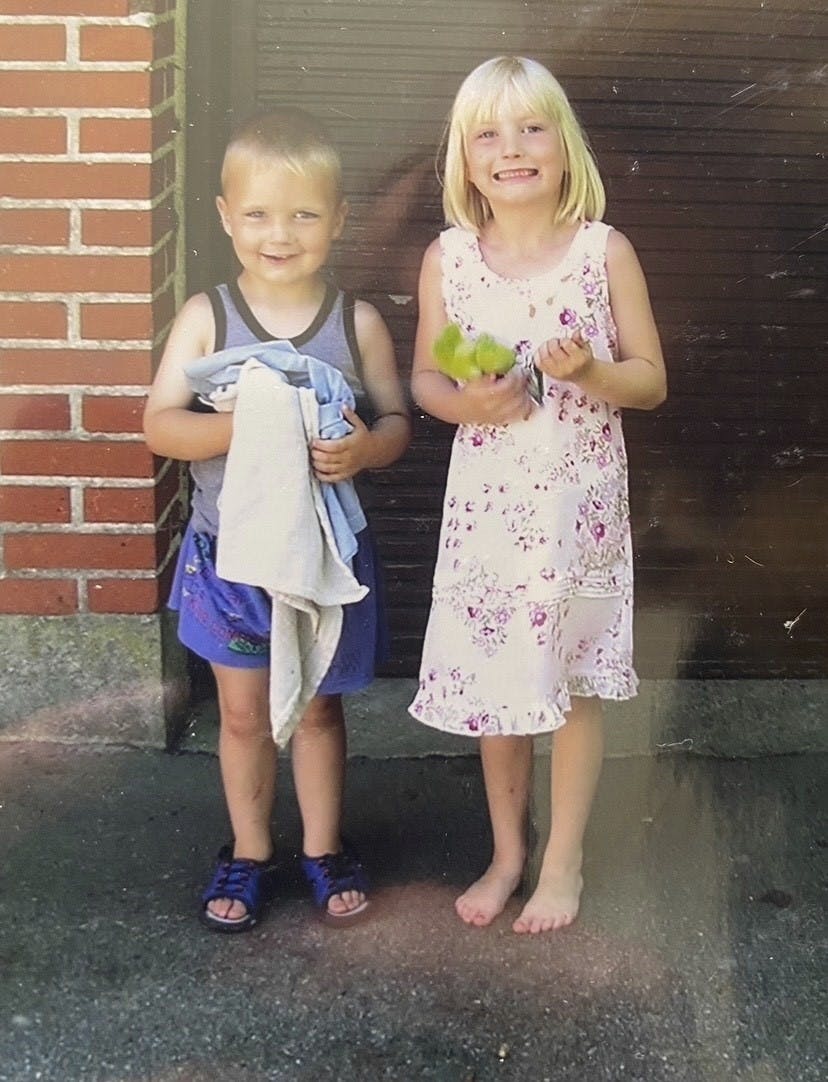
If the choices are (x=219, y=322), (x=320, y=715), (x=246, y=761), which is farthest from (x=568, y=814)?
(x=219, y=322)

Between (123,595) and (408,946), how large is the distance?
1.00m

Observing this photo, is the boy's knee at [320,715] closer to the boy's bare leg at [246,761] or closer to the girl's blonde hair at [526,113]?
the boy's bare leg at [246,761]

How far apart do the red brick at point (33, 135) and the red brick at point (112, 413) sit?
1.57 ft

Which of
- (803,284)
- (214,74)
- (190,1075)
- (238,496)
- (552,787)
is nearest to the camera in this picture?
(190,1075)

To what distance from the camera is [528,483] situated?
2434 mm

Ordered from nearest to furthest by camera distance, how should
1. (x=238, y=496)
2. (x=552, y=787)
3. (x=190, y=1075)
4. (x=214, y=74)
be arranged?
(x=190, y=1075) < (x=238, y=496) < (x=552, y=787) < (x=214, y=74)

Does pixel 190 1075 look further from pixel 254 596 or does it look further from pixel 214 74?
pixel 214 74

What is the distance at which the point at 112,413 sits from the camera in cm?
295

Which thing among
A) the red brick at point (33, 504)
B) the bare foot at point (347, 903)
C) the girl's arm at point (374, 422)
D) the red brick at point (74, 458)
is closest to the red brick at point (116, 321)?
the red brick at point (74, 458)

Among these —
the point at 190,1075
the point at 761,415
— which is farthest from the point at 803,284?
the point at 190,1075

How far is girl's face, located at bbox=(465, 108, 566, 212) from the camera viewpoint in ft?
7.79

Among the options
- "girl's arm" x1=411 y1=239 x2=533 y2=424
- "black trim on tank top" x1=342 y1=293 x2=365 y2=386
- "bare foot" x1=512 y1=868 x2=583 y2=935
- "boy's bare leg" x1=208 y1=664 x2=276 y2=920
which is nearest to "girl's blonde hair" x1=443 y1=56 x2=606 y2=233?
"girl's arm" x1=411 y1=239 x2=533 y2=424

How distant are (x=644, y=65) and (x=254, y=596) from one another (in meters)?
1.45

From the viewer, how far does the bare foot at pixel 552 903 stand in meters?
2.57
